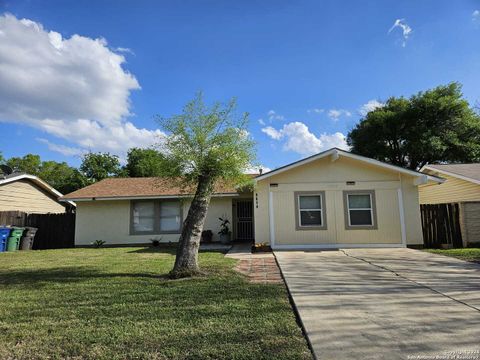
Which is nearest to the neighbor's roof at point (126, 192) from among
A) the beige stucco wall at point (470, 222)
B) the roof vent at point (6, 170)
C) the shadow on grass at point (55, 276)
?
the roof vent at point (6, 170)

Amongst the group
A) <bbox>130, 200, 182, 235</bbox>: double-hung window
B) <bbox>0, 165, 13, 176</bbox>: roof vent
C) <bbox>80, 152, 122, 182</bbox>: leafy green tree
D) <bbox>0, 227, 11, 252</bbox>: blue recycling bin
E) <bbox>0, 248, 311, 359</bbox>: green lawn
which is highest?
<bbox>80, 152, 122, 182</bbox>: leafy green tree

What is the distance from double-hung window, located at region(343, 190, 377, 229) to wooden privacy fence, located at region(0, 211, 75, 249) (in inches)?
529

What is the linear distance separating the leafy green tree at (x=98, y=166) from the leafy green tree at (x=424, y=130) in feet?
91.8

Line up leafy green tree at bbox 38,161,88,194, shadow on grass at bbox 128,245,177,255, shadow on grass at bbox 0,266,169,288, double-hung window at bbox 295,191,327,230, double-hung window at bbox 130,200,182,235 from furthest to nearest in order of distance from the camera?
leafy green tree at bbox 38,161,88,194
double-hung window at bbox 130,200,182,235
double-hung window at bbox 295,191,327,230
shadow on grass at bbox 128,245,177,255
shadow on grass at bbox 0,266,169,288

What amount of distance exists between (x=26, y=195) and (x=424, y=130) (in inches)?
1180

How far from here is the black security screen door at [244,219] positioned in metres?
16.0

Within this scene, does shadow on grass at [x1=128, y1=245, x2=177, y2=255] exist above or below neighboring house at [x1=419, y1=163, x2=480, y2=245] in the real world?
below

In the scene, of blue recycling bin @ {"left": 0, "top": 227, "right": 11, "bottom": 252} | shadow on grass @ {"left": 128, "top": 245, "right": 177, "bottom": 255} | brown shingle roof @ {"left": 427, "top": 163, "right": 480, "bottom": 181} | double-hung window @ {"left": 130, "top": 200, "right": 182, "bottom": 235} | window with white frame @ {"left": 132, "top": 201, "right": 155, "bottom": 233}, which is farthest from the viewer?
window with white frame @ {"left": 132, "top": 201, "right": 155, "bottom": 233}

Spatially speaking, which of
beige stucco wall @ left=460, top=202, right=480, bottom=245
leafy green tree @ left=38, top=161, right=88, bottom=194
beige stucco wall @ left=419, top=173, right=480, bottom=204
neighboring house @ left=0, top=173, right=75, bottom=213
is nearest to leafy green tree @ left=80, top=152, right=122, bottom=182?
leafy green tree @ left=38, top=161, right=88, bottom=194

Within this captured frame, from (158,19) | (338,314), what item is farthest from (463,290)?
(158,19)

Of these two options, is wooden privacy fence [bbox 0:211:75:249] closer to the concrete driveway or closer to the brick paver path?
the brick paver path

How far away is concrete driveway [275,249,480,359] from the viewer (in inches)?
124

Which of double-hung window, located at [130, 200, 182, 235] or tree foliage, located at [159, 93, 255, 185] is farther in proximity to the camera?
double-hung window, located at [130, 200, 182, 235]

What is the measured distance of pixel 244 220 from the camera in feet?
52.9
